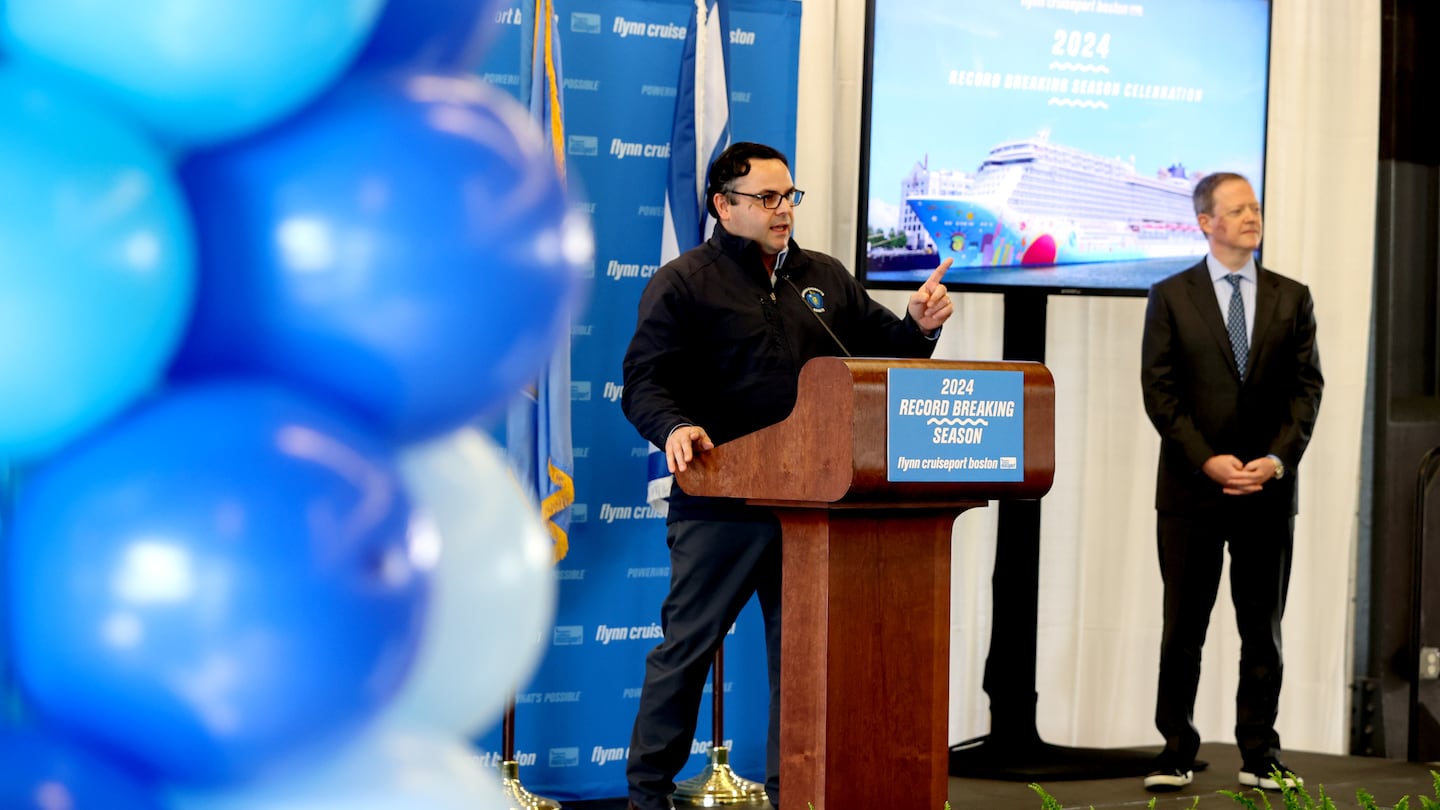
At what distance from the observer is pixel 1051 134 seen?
4.68 meters

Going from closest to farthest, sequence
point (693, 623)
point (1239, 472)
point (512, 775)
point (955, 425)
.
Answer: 1. point (955, 425)
2. point (693, 623)
3. point (512, 775)
4. point (1239, 472)

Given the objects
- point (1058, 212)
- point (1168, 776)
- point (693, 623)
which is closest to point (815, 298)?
point (693, 623)

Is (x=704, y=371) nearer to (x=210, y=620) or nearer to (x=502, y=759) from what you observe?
(x=502, y=759)

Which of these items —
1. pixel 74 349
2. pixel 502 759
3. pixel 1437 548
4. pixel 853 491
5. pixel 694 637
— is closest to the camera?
pixel 74 349

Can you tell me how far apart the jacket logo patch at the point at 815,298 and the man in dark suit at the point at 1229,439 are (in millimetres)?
1188

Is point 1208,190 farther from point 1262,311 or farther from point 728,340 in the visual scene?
point 728,340

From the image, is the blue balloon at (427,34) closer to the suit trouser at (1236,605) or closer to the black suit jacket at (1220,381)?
the black suit jacket at (1220,381)

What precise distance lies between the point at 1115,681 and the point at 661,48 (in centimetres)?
266

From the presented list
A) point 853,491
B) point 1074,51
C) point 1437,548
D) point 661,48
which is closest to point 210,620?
point 853,491

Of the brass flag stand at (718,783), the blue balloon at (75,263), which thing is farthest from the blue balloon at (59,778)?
the brass flag stand at (718,783)

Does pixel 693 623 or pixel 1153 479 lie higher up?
pixel 1153 479

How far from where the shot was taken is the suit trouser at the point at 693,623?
11.3 ft

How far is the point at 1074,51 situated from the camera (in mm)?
4691

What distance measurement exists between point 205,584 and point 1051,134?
161 inches
